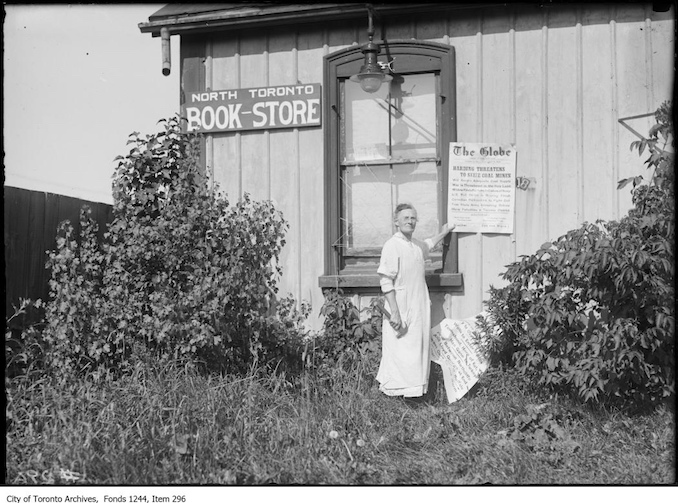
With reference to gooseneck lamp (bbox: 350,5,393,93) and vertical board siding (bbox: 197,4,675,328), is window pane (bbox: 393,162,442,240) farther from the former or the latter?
gooseneck lamp (bbox: 350,5,393,93)

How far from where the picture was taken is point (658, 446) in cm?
501

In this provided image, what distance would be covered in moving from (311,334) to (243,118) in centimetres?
209

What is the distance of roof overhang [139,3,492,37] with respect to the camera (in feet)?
21.4

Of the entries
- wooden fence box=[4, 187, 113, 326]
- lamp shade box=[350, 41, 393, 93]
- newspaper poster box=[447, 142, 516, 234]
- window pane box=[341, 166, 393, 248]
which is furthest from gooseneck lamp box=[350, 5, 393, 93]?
wooden fence box=[4, 187, 113, 326]

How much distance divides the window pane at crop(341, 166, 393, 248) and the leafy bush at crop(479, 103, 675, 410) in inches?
54.1

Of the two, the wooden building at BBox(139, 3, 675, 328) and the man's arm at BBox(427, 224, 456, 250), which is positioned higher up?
the wooden building at BBox(139, 3, 675, 328)

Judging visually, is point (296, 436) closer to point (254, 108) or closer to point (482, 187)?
point (482, 187)

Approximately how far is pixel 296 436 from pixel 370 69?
3.16 meters

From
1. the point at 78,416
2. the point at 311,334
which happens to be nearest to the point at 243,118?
the point at 311,334

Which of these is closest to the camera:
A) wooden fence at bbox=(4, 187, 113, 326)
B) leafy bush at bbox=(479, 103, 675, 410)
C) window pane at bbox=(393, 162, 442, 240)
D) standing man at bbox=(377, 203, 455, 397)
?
leafy bush at bbox=(479, 103, 675, 410)

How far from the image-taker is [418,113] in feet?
21.9

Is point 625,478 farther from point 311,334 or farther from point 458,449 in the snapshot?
point 311,334

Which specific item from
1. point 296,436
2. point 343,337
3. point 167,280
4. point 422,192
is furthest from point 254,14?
point 296,436

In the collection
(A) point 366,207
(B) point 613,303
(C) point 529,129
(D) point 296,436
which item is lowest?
(D) point 296,436
